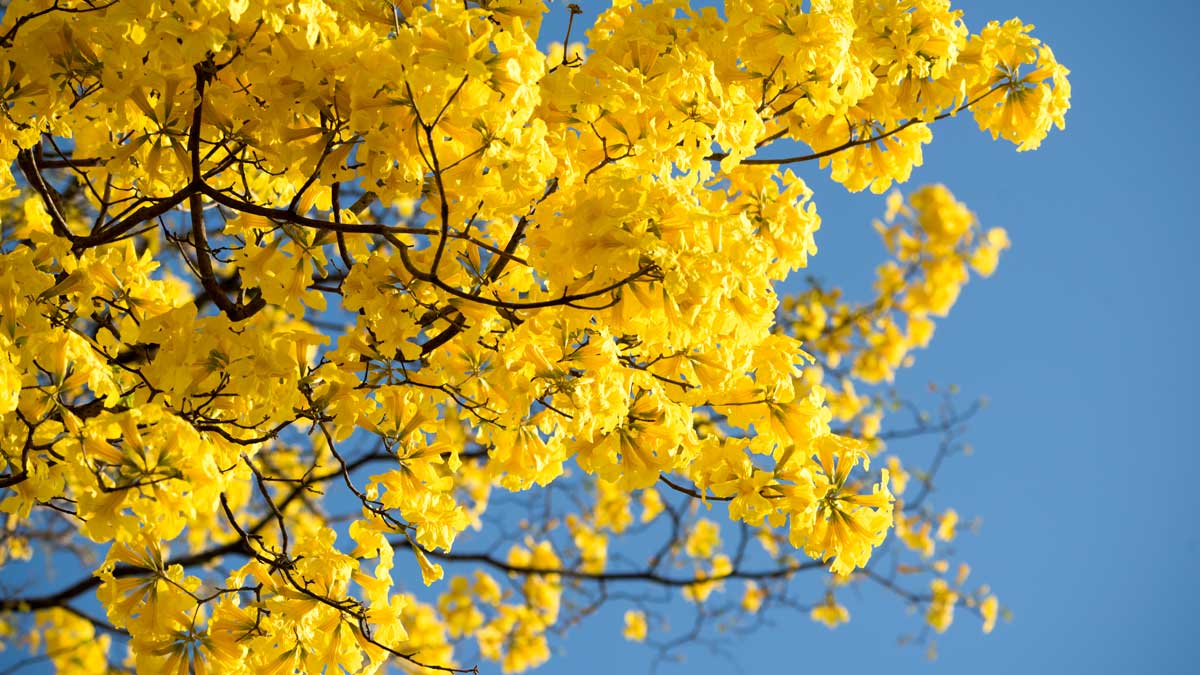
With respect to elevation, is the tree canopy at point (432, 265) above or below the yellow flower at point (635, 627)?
below

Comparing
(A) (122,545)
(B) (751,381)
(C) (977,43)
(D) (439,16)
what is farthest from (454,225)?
(C) (977,43)

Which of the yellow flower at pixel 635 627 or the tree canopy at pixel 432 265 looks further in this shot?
the yellow flower at pixel 635 627

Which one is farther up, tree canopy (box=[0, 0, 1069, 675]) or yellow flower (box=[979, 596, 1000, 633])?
yellow flower (box=[979, 596, 1000, 633])

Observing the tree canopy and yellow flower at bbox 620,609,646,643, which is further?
yellow flower at bbox 620,609,646,643

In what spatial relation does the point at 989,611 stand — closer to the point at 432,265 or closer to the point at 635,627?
the point at 635,627

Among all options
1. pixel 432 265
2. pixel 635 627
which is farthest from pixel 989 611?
pixel 432 265

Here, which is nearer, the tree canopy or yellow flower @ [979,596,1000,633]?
the tree canopy

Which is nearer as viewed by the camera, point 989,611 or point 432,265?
point 432,265

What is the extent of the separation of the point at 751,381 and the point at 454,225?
714mm

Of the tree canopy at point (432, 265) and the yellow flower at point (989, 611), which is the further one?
the yellow flower at point (989, 611)

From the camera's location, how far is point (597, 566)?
704 cm

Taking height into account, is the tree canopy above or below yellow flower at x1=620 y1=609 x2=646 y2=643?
below

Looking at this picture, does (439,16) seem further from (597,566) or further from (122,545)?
(597,566)

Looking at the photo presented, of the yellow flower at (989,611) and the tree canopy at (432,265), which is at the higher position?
the yellow flower at (989,611)
